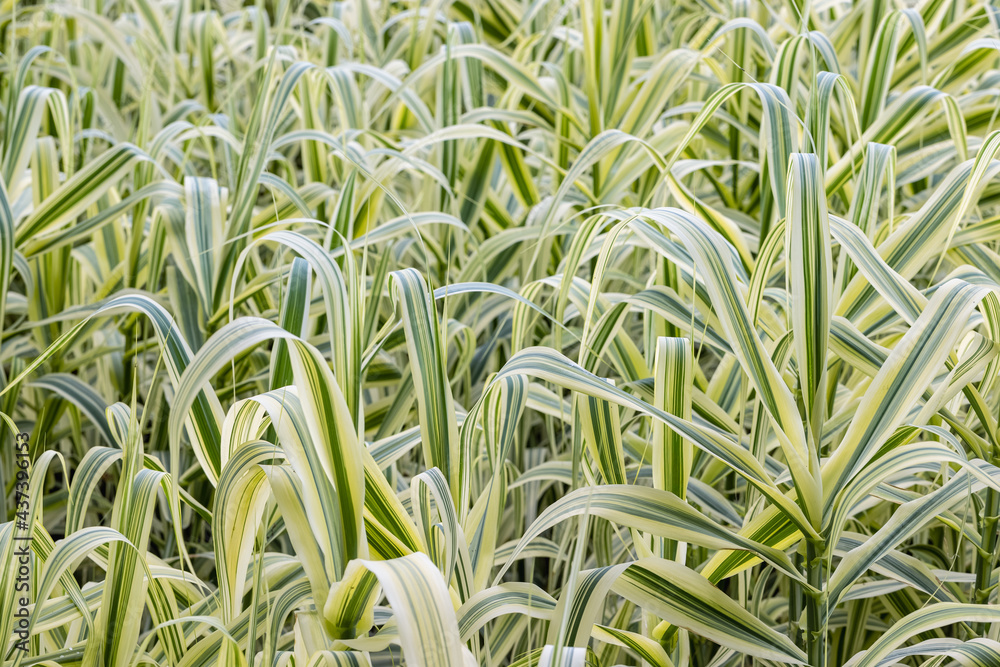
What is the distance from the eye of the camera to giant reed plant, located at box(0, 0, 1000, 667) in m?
0.45

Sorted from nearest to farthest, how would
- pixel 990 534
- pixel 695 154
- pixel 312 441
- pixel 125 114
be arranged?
pixel 312 441, pixel 990 534, pixel 695 154, pixel 125 114

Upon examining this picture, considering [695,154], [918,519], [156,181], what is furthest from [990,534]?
[156,181]

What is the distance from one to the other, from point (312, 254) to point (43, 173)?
569 mm

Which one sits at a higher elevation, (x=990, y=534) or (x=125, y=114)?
(x=125, y=114)

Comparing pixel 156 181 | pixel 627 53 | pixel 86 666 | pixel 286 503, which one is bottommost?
pixel 86 666

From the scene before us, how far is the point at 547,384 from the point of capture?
0.76m

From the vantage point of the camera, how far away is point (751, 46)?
1.01 m

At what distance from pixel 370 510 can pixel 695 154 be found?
648 mm

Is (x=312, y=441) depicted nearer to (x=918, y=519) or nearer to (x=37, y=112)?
(x=918, y=519)

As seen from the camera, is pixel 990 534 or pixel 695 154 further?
pixel 695 154

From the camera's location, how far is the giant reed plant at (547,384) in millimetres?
451

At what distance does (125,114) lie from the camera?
1332 millimetres

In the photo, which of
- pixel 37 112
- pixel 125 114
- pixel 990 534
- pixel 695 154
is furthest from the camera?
pixel 125 114

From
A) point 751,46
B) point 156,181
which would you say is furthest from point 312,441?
point 751,46
